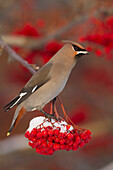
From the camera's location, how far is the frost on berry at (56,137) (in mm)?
1905

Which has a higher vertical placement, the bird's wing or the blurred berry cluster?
the blurred berry cluster

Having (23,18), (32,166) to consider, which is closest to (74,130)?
(23,18)

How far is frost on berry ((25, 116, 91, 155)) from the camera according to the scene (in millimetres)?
1905

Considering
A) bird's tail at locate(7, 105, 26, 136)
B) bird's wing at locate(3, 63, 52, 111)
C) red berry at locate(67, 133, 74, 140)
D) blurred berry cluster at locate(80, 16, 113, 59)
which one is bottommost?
red berry at locate(67, 133, 74, 140)

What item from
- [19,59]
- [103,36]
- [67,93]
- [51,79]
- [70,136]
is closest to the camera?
[70,136]

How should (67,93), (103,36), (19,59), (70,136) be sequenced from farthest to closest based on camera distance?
(67,93) → (103,36) → (19,59) → (70,136)

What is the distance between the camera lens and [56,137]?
6.28 feet

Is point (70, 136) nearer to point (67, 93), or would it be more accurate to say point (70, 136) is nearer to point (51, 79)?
point (51, 79)

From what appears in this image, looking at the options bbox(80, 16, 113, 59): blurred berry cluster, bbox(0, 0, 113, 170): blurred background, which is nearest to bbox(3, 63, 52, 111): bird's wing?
bbox(80, 16, 113, 59): blurred berry cluster

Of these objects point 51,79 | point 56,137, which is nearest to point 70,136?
point 56,137

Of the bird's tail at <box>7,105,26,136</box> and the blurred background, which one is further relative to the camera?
the blurred background

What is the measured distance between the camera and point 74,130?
6.40 ft

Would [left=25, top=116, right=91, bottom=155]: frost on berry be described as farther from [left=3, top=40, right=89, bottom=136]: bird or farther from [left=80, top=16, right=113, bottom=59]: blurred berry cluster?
[left=80, top=16, right=113, bottom=59]: blurred berry cluster

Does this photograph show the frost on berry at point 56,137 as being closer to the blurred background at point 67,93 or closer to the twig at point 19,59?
the twig at point 19,59
